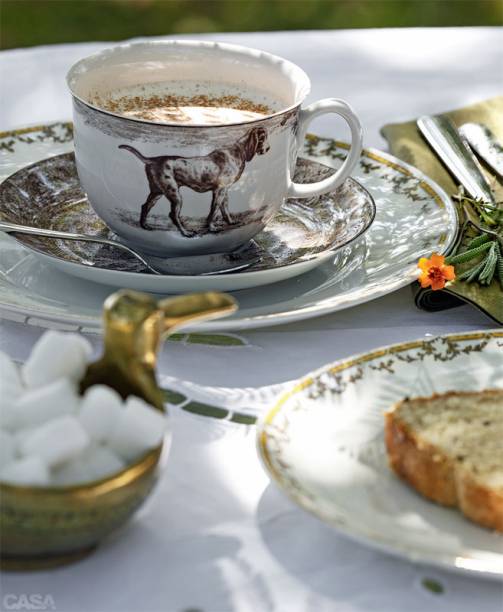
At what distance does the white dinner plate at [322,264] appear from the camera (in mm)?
888

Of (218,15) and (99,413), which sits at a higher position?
(99,413)

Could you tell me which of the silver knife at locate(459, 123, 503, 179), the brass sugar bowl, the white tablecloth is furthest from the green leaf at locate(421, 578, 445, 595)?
the silver knife at locate(459, 123, 503, 179)

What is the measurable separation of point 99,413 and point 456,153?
2.56 ft

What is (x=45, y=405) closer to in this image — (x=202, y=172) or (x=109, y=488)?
(x=109, y=488)

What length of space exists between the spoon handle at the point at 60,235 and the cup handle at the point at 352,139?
170 millimetres

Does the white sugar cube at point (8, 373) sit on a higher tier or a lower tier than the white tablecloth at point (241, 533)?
higher

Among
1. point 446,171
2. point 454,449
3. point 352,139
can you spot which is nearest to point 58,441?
point 454,449

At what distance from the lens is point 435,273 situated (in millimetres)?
948

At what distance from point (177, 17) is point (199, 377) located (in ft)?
9.66

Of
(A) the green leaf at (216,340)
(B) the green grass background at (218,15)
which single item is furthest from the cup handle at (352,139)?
(B) the green grass background at (218,15)

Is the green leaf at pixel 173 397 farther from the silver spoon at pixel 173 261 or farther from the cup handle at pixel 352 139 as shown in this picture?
the cup handle at pixel 352 139

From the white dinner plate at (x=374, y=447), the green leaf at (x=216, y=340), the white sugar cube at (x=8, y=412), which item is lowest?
the green leaf at (x=216, y=340)

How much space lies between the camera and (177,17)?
11.7 feet

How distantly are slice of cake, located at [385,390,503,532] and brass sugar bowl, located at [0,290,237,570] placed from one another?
0.16 m
